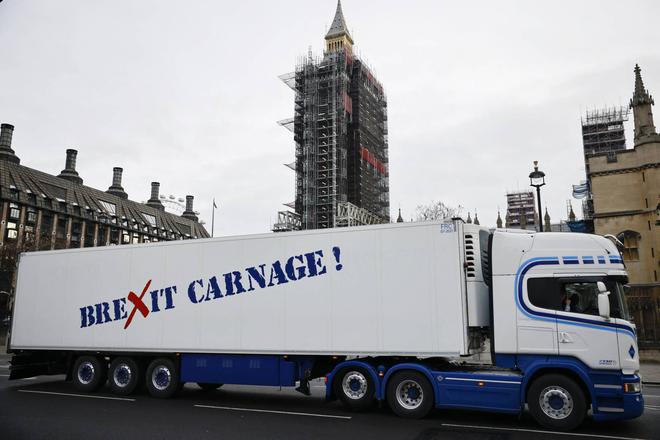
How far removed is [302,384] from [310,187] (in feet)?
220

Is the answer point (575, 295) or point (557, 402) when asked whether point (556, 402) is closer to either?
point (557, 402)

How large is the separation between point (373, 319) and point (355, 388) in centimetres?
163

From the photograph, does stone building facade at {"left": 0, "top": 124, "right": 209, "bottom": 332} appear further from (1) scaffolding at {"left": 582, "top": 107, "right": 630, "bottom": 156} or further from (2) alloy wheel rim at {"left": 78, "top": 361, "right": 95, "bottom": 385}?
(1) scaffolding at {"left": 582, "top": 107, "right": 630, "bottom": 156}

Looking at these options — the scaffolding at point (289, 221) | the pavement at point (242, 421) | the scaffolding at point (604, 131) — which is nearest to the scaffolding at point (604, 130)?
the scaffolding at point (604, 131)

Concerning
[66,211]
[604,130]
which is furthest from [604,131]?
[66,211]

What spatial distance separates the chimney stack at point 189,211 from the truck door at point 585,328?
14462 cm

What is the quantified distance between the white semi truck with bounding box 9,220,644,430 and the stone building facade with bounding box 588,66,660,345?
105ft

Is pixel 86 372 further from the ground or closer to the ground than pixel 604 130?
closer to the ground

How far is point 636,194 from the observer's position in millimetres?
38906

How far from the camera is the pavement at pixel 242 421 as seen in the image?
9484mm

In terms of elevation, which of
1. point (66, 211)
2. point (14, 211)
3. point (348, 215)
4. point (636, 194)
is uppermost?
point (66, 211)

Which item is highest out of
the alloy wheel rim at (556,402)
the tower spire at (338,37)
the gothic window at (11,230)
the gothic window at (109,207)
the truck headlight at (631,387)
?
the tower spire at (338,37)

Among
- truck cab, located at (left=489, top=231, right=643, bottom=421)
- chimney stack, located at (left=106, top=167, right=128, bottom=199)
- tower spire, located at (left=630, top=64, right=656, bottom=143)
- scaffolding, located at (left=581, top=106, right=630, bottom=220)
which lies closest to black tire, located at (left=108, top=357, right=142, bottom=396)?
truck cab, located at (left=489, top=231, right=643, bottom=421)

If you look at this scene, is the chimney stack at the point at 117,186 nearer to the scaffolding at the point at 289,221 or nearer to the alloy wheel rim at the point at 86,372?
the scaffolding at the point at 289,221
